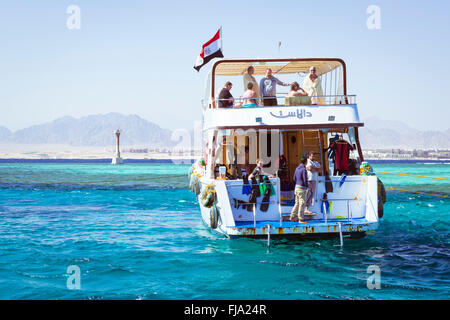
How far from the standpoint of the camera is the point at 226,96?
14.5 meters

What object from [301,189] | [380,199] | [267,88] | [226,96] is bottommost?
[380,199]

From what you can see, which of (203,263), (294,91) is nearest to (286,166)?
(294,91)

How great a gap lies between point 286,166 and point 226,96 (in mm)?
2787

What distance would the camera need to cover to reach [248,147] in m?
15.1

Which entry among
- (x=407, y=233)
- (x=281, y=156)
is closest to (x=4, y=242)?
(x=281, y=156)

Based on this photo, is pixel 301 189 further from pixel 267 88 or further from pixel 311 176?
pixel 267 88

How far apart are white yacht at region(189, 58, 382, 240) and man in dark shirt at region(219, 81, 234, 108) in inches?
7.5

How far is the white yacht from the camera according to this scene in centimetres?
1202

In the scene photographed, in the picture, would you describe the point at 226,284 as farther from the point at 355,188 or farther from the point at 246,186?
the point at 355,188

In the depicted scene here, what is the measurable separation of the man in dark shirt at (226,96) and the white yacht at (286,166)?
0.19m

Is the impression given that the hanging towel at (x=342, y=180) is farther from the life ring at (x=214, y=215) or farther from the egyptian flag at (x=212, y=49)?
the egyptian flag at (x=212, y=49)

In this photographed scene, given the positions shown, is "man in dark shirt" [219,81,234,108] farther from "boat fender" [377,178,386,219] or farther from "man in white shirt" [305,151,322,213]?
"boat fender" [377,178,386,219]

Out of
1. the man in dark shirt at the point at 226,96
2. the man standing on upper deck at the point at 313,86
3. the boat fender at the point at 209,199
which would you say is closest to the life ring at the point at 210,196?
the boat fender at the point at 209,199

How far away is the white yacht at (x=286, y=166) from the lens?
12023 millimetres
